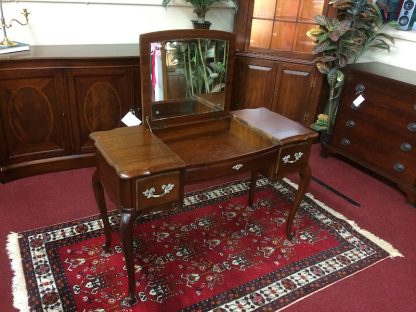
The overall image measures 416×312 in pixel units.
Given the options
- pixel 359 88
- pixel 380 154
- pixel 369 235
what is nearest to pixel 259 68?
pixel 359 88

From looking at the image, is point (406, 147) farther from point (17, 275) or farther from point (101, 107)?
point (17, 275)

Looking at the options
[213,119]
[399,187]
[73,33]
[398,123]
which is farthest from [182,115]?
[399,187]

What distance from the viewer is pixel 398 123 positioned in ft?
8.87

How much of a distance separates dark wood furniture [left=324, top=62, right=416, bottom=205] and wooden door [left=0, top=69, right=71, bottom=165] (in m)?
2.35

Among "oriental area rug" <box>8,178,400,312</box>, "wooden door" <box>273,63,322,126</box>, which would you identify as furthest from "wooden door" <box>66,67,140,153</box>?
"wooden door" <box>273,63,322,126</box>

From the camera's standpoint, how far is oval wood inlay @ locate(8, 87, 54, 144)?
96.8 inches

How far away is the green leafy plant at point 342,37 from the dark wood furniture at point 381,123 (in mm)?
117

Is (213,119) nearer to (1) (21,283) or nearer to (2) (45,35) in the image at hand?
(1) (21,283)

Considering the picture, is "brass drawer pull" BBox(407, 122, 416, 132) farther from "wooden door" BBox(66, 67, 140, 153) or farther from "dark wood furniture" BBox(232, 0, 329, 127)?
"wooden door" BBox(66, 67, 140, 153)

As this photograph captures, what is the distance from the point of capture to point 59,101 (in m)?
2.58

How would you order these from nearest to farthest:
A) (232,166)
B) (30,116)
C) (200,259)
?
(232,166)
(200,259)
(30,116)

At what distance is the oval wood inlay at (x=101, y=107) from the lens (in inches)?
106

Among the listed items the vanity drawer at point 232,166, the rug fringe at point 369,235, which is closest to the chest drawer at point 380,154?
the rug fringe at point 369,235

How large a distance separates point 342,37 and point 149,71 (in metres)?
2.06
